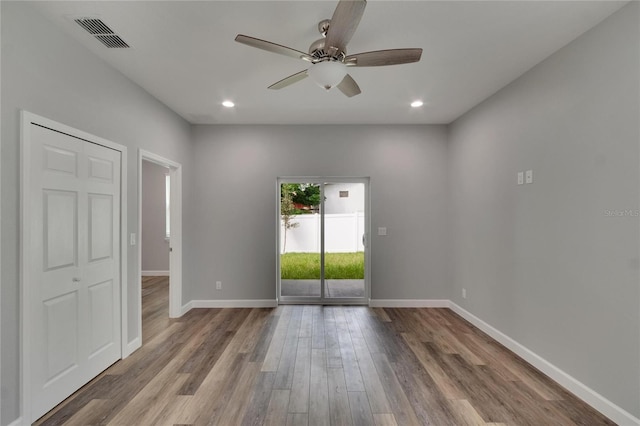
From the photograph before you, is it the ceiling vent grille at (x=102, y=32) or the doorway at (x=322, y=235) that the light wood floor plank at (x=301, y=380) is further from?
→ the ceiling vent grille at (x=102, y=32)

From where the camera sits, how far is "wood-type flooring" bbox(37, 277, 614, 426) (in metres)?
2.07

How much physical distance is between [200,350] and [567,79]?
4.13 m

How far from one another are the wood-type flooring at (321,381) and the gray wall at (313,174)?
2.80 ft

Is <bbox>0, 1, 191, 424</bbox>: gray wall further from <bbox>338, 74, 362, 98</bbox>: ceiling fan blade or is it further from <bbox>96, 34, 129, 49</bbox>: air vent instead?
<bbox>338, 74, 362, 98</bbox>: ceiling fan blade

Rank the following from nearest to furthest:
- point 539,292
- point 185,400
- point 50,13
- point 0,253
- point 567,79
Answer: point 0,253
point 50,13
point 185,400
point 567,79
point 539,292

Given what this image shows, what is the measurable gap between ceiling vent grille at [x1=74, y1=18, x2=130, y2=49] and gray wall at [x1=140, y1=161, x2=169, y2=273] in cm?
500

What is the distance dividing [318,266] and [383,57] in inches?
132

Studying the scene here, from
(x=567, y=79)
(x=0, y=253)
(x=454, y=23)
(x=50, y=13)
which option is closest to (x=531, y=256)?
(x=567, y=79)

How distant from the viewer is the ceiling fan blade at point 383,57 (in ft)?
6.36

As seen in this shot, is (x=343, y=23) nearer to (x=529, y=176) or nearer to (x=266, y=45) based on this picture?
(x=266, y=45)

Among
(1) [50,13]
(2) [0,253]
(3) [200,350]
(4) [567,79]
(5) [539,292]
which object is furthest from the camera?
(3) [200,350]

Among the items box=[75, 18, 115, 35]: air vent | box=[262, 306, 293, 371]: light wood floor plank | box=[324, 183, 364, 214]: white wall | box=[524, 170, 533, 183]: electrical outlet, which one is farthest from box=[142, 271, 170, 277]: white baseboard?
box=[524, 170, 533, 183]: electrical outlet

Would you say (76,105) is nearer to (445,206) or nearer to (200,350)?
(200,350)

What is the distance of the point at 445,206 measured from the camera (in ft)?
15.0
